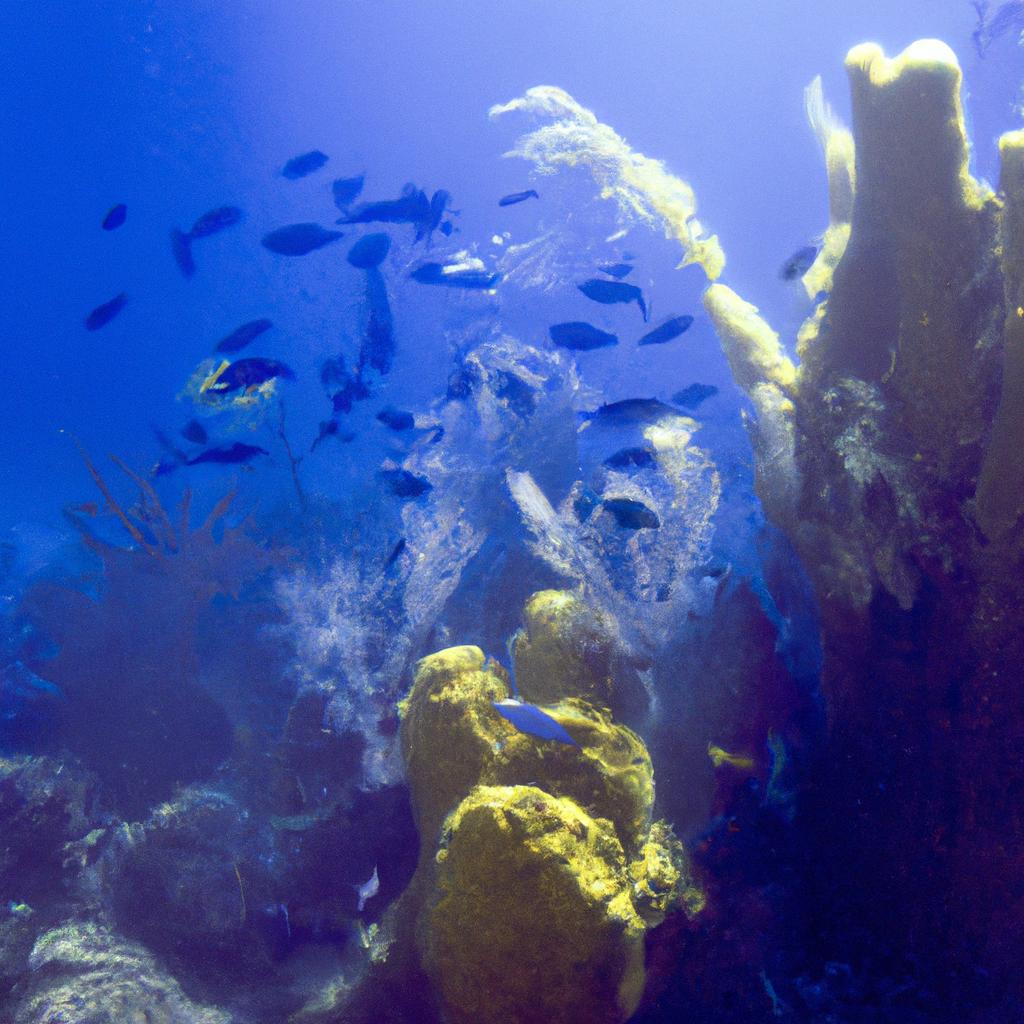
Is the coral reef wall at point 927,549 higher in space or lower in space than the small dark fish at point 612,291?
lower

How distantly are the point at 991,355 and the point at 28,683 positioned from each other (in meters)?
11.5

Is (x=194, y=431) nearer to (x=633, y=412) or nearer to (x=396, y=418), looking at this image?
(x=396, y=418)

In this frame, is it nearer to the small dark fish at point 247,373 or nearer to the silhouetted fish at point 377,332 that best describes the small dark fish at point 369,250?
the silhouetted fish at point 377,332

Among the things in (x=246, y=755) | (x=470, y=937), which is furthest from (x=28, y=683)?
(x=470, y=937)

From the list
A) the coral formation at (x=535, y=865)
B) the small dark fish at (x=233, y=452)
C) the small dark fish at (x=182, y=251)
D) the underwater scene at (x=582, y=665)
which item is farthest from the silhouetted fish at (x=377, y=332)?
the coral formation at (x=535, y=865)

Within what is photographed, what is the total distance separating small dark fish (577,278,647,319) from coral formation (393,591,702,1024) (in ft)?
11.2

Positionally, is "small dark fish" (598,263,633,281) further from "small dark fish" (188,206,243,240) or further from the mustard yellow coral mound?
the mustard yellow coral mound

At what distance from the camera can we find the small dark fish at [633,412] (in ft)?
13.8

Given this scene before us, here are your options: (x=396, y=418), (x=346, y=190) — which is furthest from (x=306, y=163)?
(x=396, y=418)

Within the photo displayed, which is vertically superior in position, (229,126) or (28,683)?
(229,126)

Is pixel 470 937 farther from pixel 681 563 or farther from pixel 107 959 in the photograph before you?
pixel 107 959

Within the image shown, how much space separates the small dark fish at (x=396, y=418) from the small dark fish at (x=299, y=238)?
1.64m

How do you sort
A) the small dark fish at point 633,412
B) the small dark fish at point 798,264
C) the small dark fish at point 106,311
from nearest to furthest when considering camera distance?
the small dark fish at point 633,412 → the small dark fish at point 798,264 → the small dark fish at point 106,311

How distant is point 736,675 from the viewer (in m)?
3.74
